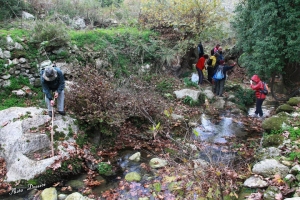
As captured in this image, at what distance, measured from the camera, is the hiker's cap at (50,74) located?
619cm

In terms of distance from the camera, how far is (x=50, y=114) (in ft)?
22.1

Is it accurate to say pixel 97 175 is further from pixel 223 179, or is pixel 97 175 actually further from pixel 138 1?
pixel 138 1

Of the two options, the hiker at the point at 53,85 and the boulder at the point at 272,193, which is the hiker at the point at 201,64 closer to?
the hiker at the point at 53,85

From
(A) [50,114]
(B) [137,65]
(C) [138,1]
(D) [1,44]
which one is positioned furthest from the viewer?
(C) [138,1]

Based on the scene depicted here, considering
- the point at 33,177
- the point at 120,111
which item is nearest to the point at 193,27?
the point at 120,111

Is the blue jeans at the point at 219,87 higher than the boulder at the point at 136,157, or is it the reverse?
the blue jeans at the point at 219,87

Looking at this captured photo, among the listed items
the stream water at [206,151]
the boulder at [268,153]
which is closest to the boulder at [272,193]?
the stream water at [206,151]

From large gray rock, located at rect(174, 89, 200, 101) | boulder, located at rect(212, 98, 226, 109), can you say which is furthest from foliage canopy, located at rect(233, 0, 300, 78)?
large gray rock, located at rect(174, 89, 200, 101)

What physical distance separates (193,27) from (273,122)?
6.87 meters

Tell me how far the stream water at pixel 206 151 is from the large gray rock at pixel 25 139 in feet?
1.80

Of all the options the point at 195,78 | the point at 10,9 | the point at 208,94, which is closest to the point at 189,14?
the point at 195,78

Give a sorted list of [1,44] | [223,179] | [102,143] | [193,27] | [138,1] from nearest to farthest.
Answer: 1. [223,179]
2. [102,143]
3. [1,44]
4. [193,27]
5. [138,1]

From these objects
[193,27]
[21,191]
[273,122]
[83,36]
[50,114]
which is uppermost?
[193,27]

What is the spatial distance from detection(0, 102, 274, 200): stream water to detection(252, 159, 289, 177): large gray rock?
1.95ft
